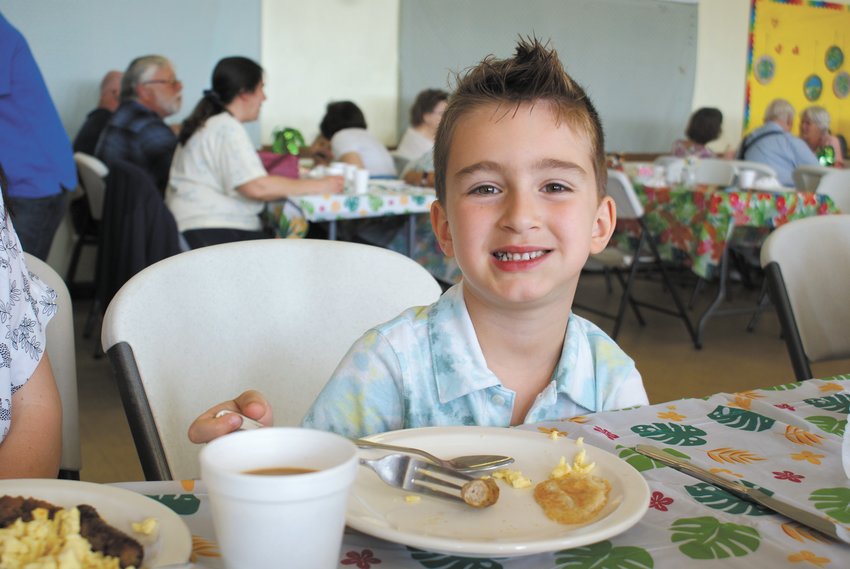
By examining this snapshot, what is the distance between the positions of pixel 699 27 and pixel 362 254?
22.6ft

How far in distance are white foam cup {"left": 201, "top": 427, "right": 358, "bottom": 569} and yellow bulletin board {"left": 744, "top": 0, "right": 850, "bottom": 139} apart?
318 inches

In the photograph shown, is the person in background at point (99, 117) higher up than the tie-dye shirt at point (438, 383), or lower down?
higher up

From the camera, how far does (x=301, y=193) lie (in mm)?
3225

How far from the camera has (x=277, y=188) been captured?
319 cm

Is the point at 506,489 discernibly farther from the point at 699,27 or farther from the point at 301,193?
the point at 699,27

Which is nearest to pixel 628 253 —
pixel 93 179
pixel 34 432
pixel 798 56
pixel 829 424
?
pixel 93 179

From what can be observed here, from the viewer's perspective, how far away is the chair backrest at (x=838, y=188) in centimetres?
425

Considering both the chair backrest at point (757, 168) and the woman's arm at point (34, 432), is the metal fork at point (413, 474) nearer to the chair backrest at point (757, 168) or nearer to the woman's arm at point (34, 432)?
the woman's arm at point (34, 432)

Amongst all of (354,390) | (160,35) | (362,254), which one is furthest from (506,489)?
(160,35)

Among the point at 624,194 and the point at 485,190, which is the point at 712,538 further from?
the point at 624,194

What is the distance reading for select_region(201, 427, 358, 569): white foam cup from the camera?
401mm

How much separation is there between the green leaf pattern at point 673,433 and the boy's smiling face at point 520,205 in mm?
226

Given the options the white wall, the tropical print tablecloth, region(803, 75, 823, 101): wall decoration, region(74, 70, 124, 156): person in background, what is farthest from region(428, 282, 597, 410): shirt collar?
region(803, 75, 823, 101): wall decoration

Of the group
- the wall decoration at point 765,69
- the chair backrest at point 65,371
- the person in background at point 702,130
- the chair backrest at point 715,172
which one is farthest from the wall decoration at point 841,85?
the chair backrest at point 65,371
